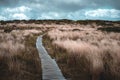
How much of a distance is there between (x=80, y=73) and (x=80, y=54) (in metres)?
2.96

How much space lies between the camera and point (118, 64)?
28.7 feet

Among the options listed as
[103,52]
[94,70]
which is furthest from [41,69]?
[103,52]

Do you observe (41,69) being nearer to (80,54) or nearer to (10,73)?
(10,73)

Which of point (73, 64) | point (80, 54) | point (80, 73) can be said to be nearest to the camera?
point (80, 73)

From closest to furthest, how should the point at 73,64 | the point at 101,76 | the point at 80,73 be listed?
the point at 101,76
the point at 80,73
the point at 73,64

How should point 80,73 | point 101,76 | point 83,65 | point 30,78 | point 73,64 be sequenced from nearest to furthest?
point 101,76 < point 30,78 < point 80,73 < point 83,65 < point 73,64

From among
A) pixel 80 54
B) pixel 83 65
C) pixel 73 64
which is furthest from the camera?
pixel 80 54

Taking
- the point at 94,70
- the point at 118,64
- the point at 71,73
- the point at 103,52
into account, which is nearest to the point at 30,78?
the point at 71,73

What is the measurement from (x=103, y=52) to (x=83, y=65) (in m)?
3.03

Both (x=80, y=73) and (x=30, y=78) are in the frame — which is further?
(x=80, y=73)

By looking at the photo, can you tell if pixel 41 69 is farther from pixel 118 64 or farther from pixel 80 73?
pixel 118 64

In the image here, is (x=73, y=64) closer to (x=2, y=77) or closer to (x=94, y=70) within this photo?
(x=94, y=70)

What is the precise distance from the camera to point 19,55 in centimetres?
1150

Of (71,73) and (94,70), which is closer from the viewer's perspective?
(94,70)
